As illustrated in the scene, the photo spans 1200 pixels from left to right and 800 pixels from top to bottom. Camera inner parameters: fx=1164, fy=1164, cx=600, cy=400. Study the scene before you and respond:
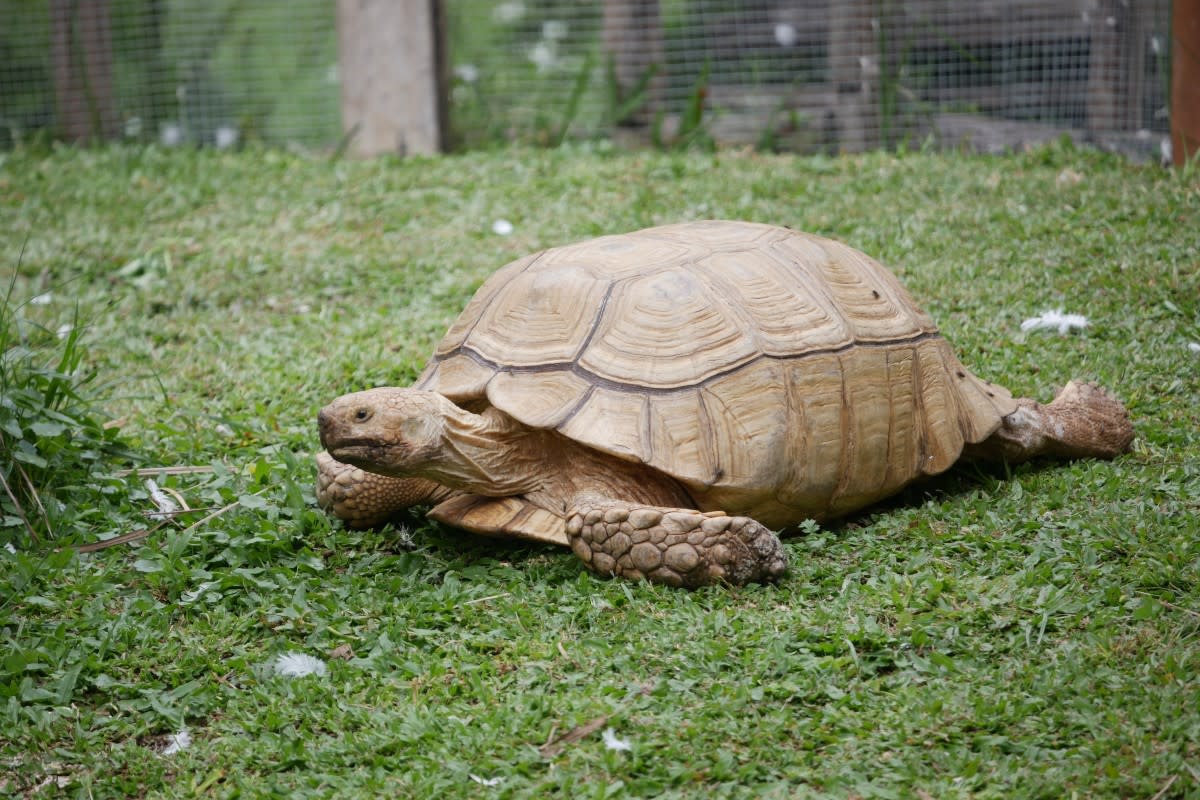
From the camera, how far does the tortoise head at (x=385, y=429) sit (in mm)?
2922

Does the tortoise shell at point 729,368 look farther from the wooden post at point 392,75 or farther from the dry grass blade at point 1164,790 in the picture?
the wooden post at point 392,75

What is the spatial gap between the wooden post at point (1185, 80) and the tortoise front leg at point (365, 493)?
450 cm

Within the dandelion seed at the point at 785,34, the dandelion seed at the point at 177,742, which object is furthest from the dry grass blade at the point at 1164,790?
the dandelion seed at the point at 785,34

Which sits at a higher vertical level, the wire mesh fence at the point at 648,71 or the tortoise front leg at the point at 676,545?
the wire mesh fence at the point at 648,71

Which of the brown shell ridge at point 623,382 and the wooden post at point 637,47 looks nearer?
the brown shell ridge at point 623,382

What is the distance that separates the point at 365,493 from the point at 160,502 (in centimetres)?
70

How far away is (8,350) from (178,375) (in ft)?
3.03

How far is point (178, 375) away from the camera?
14.8 feet

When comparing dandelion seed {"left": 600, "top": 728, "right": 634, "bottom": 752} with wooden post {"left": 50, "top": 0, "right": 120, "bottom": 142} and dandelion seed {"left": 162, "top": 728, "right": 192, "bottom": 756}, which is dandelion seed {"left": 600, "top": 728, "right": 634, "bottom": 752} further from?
wooden post {"left": 50, "top": 0, "right": 120, "bottom": 142}

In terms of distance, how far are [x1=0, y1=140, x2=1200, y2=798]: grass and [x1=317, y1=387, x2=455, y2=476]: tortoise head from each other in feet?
1.09

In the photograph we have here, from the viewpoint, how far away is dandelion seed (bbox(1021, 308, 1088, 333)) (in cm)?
442

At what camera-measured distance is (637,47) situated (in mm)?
7176

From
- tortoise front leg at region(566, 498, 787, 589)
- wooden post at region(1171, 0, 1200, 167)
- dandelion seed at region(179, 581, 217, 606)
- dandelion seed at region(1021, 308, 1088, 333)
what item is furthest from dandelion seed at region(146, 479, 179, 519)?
wooden post at region(1171, 0, 1200, 167)

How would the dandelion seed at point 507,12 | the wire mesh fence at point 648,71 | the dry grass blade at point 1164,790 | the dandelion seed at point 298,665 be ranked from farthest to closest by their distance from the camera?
the dandelion seed at point 507,12 < the wire mesh fence at point 648,71 < the dandelion seed at point 298,665 < the dry grass blade at point 1164,790
